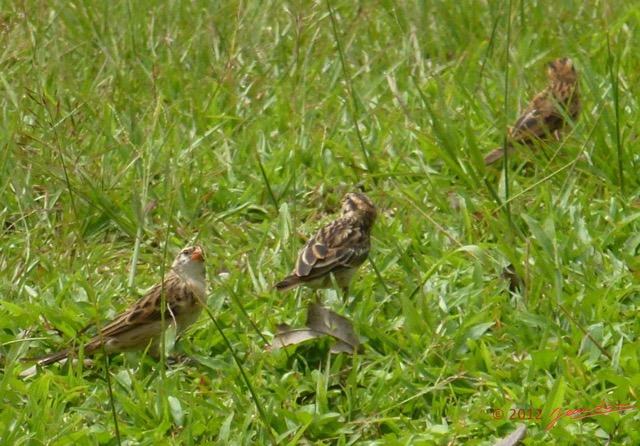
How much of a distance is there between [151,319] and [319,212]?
6.33 ft

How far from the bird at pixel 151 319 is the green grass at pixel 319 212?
11cm

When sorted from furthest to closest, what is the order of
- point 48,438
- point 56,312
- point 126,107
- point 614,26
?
point 614,26
point 126,107
point 56,312
point 48,438

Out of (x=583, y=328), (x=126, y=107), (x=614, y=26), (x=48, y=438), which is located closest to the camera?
(x=48, y=438)

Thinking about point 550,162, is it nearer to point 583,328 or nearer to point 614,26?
point 583,328

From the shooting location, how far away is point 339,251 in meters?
7.19

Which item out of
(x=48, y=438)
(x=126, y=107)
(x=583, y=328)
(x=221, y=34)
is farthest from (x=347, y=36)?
(x=48, y=438)

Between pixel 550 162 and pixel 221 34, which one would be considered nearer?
pixel 550 162

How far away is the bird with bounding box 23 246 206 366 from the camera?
667 centimetres

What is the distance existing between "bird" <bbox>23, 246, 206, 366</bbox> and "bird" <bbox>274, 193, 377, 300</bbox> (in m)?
0.44

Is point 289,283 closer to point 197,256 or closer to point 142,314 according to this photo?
point 197,256

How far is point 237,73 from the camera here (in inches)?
386

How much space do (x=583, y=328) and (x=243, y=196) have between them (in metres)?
2.66

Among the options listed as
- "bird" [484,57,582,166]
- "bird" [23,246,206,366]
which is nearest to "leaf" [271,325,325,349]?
"bird" [23,246,206,366]
